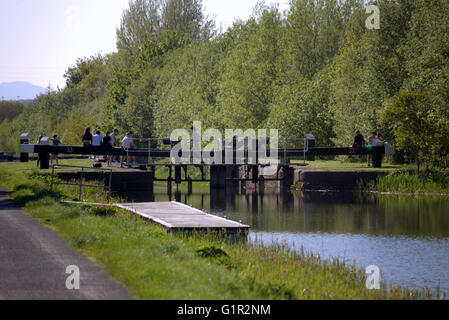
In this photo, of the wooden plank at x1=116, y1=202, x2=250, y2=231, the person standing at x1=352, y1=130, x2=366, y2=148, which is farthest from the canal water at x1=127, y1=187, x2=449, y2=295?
the person standing at x1=352, y1=130, x2=366, y2=148

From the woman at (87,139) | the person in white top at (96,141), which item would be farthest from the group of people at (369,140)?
the woman at (87,139)

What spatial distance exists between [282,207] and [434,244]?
14.6 m

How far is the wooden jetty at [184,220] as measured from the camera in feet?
69.9

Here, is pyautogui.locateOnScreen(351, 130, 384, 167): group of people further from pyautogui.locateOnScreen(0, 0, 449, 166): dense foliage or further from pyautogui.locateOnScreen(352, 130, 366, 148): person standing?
pyautogui.locateOnScreen(0, 0, 449, 166): dense foliage

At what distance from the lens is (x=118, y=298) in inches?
402

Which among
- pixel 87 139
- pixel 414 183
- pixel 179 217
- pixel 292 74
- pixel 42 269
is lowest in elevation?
pixel 179 217

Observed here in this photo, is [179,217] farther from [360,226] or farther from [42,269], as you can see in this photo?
[42,269]

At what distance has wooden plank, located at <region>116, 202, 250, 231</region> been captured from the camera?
2161 cm

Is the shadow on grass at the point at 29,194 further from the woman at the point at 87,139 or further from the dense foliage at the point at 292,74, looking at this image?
the dense foliage at the point at 292,74

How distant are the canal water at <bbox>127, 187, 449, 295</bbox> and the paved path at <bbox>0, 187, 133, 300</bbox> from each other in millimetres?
7615

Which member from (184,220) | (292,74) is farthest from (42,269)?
(292,74)

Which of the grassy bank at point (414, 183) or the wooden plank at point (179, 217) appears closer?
the wooden plank at point (179, 217)

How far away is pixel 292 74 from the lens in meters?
61.3

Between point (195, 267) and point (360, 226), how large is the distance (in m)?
16.9
